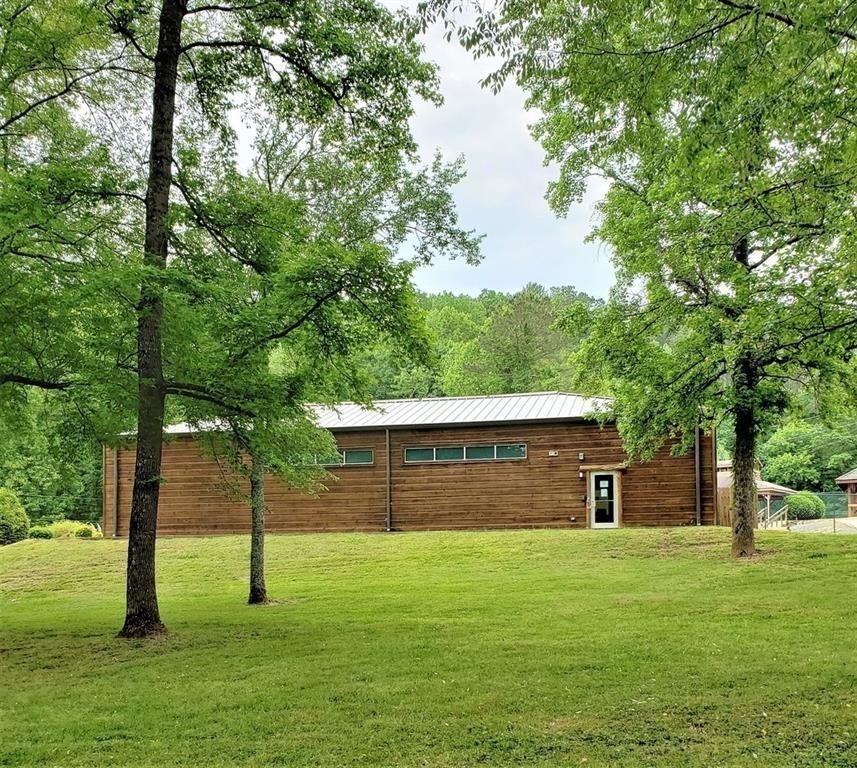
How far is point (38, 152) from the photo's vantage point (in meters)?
9.47

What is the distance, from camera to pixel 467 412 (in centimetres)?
2139

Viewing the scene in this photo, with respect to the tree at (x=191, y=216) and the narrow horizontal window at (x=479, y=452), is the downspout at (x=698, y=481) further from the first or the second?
the tree at (x=191, y=216)

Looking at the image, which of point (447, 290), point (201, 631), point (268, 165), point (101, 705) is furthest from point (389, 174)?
point (447, 290)

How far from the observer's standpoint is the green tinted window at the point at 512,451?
19.8 meters

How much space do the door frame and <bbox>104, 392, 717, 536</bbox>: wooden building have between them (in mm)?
28

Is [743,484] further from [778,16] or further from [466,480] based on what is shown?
[778,16]

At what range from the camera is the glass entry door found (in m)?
19.2

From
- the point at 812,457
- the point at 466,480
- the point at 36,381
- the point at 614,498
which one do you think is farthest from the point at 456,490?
the point at 812,457

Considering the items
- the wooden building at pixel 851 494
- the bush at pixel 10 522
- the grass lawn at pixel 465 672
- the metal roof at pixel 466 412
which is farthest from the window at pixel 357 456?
the wooden building at pixel 851 494

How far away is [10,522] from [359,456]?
12513mm

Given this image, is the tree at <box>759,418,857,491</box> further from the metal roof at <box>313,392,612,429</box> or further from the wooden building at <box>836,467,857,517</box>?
the metal roof at <box>313,392,612,429</box>

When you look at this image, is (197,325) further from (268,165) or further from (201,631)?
(268,165)

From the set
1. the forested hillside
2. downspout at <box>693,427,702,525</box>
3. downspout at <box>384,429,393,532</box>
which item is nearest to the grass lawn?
downspout at <box>693,427,702,525</box>

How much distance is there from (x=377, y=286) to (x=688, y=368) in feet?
23.0
